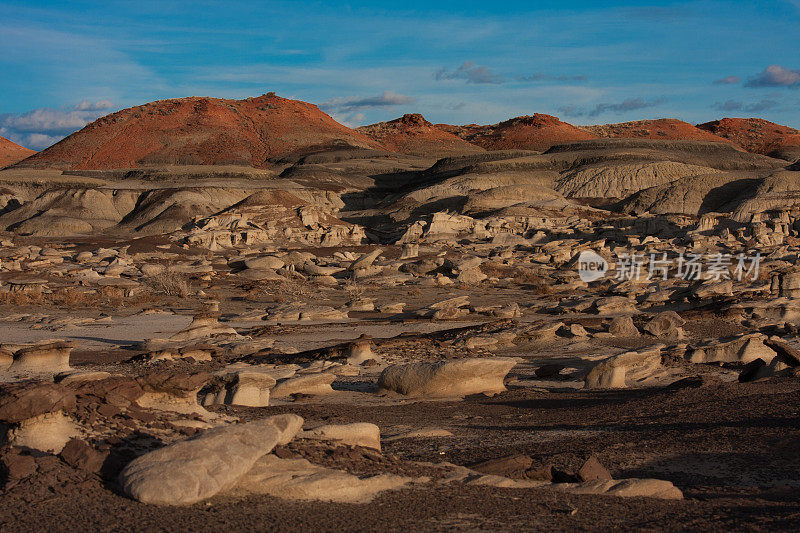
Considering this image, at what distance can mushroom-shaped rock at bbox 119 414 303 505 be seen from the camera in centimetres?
424

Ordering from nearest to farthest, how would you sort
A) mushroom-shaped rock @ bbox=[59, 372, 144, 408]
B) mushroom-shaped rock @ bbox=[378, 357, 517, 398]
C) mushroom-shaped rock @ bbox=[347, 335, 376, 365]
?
mushroom-shaped rock @ bbox=[59, 372, 144, 408]
mushroom-shaped rock @ bbox=[378, 357, 517, 398]
mushroom-shaped rock @ bbox=[347, 335, 376, 365]

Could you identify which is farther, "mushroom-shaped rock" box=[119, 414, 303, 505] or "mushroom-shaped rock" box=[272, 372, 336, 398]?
"mushroom-shaped rock" box=[272, 372, 336, 398]

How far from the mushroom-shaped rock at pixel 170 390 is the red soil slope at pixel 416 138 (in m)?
95.6

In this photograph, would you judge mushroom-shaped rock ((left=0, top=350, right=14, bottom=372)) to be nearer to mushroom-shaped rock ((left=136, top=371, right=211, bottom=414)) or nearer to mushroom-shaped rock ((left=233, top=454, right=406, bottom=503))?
mushroom-shaped rock ((left=136, top=371, right=211, bottom=414))

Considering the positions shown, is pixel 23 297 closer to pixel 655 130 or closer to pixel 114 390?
pixel 114 390

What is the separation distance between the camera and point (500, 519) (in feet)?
14.0

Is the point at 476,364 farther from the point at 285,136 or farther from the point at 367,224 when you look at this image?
the point at 285,136

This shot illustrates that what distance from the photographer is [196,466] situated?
4.38 m

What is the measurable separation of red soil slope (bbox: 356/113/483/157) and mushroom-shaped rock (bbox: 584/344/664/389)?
91546 millimetres

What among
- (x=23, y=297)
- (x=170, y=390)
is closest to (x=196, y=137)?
(x=23, y=297)

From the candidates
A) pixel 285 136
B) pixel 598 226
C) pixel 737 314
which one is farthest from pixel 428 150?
pixel 737 314

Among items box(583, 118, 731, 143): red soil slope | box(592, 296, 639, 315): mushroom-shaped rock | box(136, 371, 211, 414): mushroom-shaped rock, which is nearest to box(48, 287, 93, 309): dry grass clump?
box(592, 296, 639, 315): mushroom-shaped rock

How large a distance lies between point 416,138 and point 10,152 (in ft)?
194

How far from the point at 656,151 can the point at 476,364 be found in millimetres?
58624
